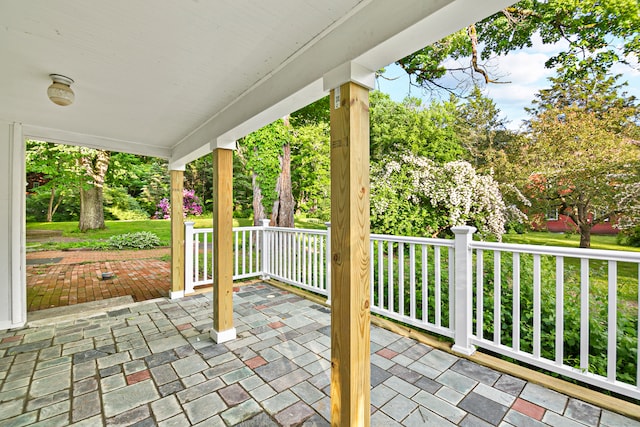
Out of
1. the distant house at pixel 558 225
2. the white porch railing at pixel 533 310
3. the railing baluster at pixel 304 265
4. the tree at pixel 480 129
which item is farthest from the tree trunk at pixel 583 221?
the railing baluster at pixel 304 265

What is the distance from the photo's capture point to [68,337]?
2.85 m

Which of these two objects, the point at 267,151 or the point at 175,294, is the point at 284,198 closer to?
the point at 267,151

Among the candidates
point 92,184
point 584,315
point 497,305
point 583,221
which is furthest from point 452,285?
point 92,184

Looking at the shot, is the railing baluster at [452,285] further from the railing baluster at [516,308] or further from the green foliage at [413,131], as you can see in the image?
the green foliage at [413,131]

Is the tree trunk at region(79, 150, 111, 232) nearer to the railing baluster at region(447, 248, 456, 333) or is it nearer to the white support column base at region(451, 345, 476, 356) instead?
the railing baluster at region(447, 248, 456, 333)

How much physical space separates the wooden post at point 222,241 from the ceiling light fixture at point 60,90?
113 cm

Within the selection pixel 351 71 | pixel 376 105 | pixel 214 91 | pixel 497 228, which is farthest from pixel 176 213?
pixel 376 105

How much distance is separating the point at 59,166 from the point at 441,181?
10109mm

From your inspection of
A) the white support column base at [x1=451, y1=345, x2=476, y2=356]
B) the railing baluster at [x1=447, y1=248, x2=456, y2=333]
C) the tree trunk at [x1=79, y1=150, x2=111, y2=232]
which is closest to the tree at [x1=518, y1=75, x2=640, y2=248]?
the railing baluster at [x1=447, y1=248, x2=456, y2=333]

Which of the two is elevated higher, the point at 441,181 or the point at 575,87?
the point at 575,87

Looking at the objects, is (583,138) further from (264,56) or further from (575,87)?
(264,56)

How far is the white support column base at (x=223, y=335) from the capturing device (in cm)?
267

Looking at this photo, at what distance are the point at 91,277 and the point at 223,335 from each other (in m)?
4.59

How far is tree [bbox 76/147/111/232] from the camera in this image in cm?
862
